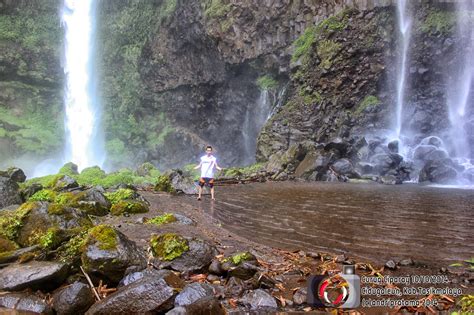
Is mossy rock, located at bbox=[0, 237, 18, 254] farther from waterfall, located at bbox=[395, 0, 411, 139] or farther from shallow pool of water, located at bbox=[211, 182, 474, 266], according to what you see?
waterfall, located at bbox=[395, 0, 411, 139]

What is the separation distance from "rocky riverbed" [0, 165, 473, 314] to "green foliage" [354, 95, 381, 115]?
25.7 m

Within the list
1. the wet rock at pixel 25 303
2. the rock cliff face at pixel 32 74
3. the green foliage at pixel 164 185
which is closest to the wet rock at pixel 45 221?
the wet rock at pixel 25 303

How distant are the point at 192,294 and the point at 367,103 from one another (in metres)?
28.8

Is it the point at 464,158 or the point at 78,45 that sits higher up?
the point at 78,45

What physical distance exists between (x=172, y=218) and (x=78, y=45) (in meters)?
42.8

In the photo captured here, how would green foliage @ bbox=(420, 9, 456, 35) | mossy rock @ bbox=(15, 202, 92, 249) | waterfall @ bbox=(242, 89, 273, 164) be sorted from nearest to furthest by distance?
1. mossy rock @ bbox=(15, 202, 92, 249)
2. green foliage @ bbox=(420, 9, 456, 35)
3. waterfall @ bbox=(242, 89, 273, 164)

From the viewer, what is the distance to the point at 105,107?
4309cm

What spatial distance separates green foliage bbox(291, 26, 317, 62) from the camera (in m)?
31.7

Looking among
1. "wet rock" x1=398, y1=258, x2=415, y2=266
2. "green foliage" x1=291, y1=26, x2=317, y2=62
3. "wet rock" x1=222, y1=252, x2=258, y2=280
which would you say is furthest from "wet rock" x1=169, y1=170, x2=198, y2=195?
"green foliage" x1=291, y1=26, x2=317, y2=62

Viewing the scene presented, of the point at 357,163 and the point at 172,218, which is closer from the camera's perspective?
the point at 172,218

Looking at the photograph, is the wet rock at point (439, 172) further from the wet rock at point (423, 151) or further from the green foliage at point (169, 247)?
the green foliage at point (169, 247)

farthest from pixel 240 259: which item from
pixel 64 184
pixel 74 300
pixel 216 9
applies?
pixel 216 9

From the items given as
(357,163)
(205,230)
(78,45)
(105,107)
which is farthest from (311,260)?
(78,45)

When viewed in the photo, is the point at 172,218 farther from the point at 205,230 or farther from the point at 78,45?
the point at 78,45
